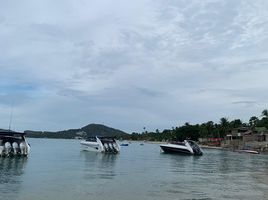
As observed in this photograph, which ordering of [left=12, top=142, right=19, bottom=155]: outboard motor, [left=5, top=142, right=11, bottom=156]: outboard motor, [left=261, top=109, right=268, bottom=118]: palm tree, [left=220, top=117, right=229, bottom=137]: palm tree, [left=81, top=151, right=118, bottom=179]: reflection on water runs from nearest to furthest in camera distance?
[left=81, top=151, right=118, bottom=179]: reflection on water → [left=5, top=142, right=11, bottom=156]: outboard motor → [left=12, top=142, right=19, bottom=155]: outboard motor → [left=261, top=109, right=268, bottom=118]: palm tree → [left=220, top=117, right=229, bottom=137]: palm tree

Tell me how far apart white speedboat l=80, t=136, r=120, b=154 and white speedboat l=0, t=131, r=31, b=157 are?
25675mm

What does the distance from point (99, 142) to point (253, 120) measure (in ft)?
368

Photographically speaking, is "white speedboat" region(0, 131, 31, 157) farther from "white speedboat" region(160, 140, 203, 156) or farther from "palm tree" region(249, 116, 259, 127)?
"palm tree" region(249, 116, 259, 127)

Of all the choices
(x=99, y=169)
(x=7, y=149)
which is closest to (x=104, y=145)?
(x=7, y=149)

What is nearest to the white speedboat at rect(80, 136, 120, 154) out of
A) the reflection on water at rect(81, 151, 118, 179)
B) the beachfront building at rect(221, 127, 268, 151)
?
the reflection on water at rect(81, 151, 118, 179)

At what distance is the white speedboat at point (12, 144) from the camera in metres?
63.6

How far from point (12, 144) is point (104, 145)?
28.4m

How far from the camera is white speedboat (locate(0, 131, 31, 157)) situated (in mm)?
63562

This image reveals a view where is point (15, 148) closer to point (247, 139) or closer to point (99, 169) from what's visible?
point (99, 169)

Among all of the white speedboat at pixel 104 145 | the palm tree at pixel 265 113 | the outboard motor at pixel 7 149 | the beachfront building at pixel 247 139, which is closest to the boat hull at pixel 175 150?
the white speedboat at pixel 104 145

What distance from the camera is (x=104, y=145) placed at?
9031cm

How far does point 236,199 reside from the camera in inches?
1025

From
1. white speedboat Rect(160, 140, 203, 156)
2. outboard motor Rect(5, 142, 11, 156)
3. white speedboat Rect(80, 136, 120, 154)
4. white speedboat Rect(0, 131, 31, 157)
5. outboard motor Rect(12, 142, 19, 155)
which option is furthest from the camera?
white speedboat Rect(160, 140, 203, 156)

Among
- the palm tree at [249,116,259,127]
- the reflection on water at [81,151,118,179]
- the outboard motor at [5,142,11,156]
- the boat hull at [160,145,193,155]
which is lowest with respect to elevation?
the reflection on water at [81,151,118,179]
